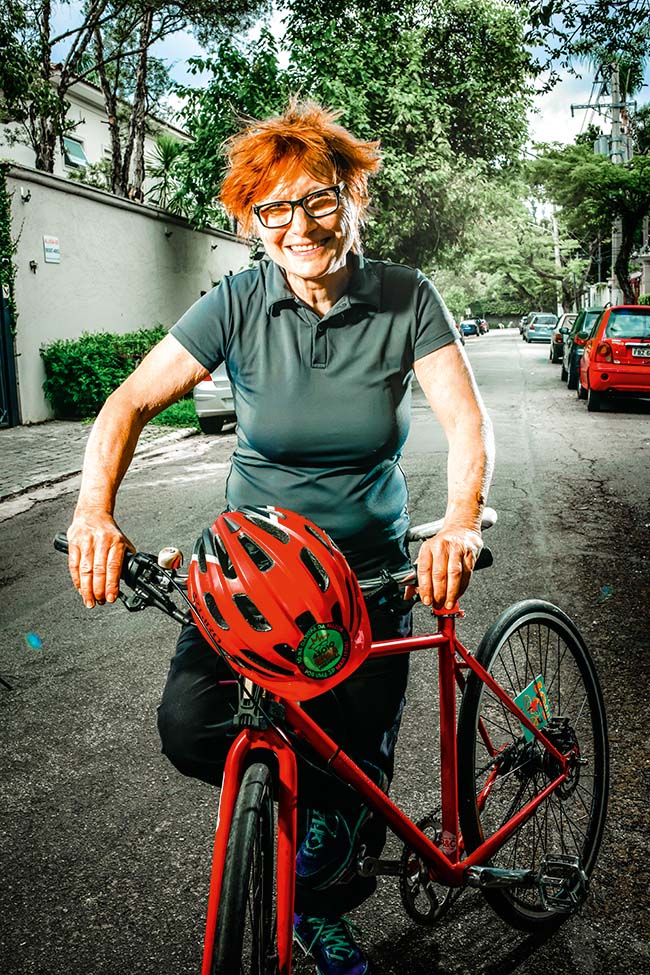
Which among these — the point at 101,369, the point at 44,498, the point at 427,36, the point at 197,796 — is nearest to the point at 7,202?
the point at 101,369

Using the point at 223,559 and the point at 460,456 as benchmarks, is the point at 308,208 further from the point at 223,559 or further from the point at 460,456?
the point at 223,559

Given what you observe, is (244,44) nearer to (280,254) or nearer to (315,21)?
(315,21)

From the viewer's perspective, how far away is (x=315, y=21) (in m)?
21.8

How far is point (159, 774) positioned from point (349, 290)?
2.10 meters

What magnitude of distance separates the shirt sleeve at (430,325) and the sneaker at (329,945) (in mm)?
→ 1418

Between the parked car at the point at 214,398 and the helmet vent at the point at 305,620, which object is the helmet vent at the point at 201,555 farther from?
the parked car at the point at 214,398

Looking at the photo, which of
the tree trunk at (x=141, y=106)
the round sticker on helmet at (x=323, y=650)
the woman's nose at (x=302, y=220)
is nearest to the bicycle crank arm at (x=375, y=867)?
the round sticker on helmet at (x=323, y=650)

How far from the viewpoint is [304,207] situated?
215 cm

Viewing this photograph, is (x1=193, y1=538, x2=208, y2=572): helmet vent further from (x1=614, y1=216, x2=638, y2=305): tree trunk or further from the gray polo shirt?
(x1=614, y1=216, x2=638, y2=305): tree trunk

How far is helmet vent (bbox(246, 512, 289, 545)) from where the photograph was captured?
1494 millimetres

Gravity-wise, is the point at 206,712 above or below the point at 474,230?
below

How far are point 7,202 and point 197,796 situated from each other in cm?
1220

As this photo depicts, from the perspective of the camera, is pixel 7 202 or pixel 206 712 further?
pixel 7 202

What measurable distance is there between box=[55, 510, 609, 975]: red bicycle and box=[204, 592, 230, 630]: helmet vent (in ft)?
0.59
